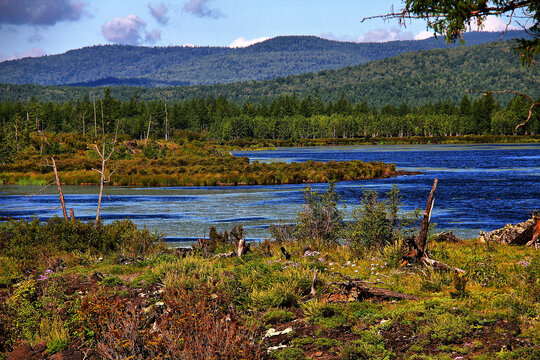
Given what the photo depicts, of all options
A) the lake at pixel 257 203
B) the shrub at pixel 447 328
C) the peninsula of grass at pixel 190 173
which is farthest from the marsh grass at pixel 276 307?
the peninsula of grass at pixel 190 173

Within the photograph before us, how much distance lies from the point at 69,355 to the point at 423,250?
8203 mm

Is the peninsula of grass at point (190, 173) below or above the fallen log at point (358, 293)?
below

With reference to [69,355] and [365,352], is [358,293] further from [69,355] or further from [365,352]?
[69,355]

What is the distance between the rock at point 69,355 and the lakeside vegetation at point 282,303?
0.29ft

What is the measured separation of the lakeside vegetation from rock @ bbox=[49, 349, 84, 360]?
87 millimetres

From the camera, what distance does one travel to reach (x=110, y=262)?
15727mm

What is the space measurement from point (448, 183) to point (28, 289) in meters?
48.0

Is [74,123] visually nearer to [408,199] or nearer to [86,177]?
[86,177]

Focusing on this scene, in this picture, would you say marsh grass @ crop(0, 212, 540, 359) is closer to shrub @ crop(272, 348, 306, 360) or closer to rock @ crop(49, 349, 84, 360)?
shrub @ crop(272, 348, 306, 360)

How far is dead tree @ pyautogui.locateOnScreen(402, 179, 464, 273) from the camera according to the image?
12148 millimetres

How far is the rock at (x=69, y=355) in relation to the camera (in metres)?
8.88

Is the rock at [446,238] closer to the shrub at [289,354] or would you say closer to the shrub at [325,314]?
the shrub at [325,314]

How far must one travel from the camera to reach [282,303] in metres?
10.8

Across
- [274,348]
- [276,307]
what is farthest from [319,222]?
[274,348]
